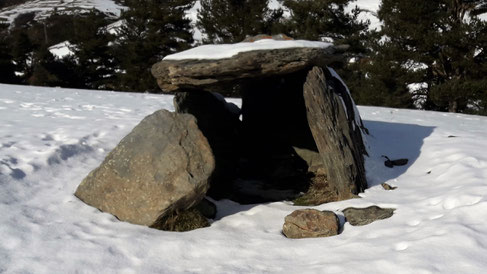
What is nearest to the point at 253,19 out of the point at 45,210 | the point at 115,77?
the point at 115,77

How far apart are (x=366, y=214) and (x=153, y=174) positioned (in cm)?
239

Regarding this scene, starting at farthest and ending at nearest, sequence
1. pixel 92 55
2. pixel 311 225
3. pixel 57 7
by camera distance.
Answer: pixel 57 7 → pixel 92 55 → pixel 311 225

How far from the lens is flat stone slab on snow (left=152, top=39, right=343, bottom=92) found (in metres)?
4.82

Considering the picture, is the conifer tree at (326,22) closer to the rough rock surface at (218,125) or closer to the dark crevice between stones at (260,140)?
the dark crevice between stones at (260,140)

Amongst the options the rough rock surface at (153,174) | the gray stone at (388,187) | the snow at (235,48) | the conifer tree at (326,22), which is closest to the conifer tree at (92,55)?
the conifer tree at (326,22)

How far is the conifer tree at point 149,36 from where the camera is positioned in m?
24.0

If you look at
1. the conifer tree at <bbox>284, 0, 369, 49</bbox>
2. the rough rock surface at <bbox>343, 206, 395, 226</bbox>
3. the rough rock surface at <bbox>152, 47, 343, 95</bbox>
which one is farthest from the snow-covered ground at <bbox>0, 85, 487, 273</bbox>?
the conifer tree at <bbox>284, 0, 369, 49</bbox>

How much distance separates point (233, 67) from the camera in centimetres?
481

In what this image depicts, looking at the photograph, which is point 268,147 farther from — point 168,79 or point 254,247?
point 254,247

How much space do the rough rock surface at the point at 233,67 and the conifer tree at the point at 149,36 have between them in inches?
747

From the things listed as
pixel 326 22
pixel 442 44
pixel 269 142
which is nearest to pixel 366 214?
pixel 269 142

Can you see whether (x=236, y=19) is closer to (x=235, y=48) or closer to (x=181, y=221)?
(x=235, y=48)

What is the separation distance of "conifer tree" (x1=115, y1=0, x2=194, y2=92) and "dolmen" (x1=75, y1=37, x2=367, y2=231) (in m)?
17.8

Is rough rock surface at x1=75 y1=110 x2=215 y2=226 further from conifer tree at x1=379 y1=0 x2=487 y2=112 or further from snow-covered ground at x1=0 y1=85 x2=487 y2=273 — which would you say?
conifer tree at x1=379 y1=0 x2=487 y2=112
